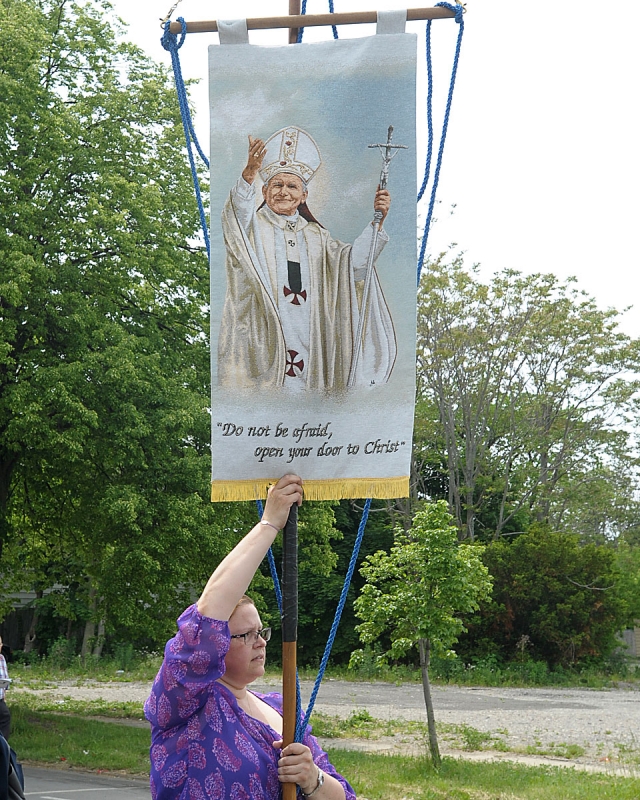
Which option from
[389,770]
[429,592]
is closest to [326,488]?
[429,592]

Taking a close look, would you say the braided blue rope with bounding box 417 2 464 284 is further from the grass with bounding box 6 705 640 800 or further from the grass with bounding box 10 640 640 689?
the grass with bounding box 10 640 640 689

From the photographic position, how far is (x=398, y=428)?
3.71 m

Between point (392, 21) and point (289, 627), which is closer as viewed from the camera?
point (289, 627)

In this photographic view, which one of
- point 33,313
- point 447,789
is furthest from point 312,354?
point 33,313

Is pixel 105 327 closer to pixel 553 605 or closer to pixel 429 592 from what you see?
pixel 429 592

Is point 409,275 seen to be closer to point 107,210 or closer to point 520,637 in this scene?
point 107,210

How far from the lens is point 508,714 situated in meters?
22.2

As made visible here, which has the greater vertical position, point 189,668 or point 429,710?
point 189,668

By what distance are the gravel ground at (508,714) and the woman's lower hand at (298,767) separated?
11638mm

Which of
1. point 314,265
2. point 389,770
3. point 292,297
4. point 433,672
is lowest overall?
point 433,672

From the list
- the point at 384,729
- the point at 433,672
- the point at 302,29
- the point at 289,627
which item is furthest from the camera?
the point at 433,672

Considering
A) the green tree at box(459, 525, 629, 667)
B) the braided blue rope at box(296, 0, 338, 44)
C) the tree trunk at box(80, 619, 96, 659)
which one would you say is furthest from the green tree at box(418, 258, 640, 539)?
the braided blue rope at box(296, 0, 338, 44)

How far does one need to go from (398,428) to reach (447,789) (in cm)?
955

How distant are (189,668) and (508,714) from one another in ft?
67.6
